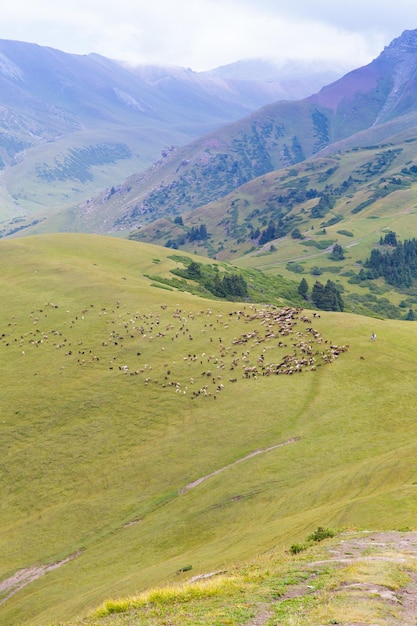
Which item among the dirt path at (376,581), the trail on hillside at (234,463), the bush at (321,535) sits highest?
the dirt path at (376,581)

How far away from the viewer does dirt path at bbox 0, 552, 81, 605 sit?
53344 mm

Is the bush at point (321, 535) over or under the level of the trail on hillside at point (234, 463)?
over

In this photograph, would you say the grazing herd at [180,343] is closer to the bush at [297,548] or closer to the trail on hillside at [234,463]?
the trail on hillside at [234,463]

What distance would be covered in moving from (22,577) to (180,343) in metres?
46.5

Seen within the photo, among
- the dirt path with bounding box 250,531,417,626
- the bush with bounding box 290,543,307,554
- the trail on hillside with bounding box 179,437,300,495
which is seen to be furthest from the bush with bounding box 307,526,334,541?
the trail on hillside with bounding box 179,437,300,495

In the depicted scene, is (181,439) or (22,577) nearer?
(22,577)

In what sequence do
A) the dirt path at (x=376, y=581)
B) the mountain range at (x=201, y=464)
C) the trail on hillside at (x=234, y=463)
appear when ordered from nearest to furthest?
1. the dirt path at (x=376, y=581)
2. the mountain range at (x=201, y=464)
3. the trail on hillside at (x=234, y=463)

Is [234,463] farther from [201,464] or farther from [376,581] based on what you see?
[376,581]

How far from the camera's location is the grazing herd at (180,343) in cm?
8512

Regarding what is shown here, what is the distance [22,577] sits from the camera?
55625mm

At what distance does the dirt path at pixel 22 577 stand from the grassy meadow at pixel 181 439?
10.8 inches

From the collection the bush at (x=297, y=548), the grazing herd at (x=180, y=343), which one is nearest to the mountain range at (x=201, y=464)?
the grazing herd at (x=180, y=343)

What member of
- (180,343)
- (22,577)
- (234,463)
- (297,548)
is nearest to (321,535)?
(297,548)

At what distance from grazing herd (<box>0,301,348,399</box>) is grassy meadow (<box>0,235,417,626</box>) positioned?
13.9 inches
